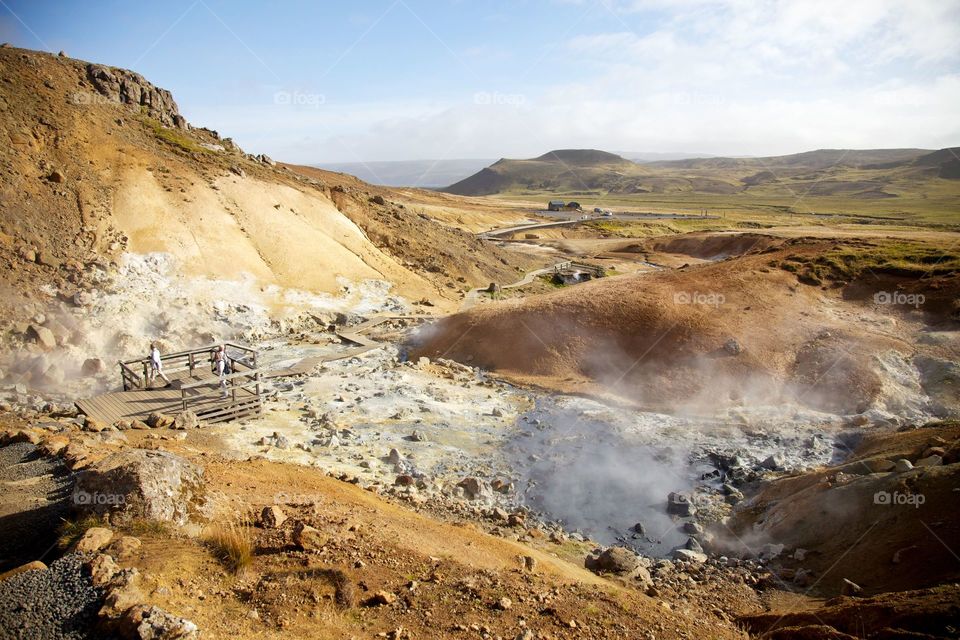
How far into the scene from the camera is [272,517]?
9477mm

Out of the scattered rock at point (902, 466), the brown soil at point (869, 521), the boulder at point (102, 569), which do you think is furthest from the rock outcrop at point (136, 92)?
the scattered rock at point (902, 466)

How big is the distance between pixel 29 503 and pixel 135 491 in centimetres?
242

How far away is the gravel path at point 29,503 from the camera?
26.7 ft

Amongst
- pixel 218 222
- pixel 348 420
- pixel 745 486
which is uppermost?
pixel 218 222

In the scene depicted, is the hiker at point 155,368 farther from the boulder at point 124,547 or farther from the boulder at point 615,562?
the boulder at point 615,562

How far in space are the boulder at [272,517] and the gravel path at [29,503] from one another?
2830mm

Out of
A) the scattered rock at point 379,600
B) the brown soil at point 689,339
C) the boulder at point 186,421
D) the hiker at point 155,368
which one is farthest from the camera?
the brown soil at point 689,339

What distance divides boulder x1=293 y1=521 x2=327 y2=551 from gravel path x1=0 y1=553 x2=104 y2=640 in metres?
2.73

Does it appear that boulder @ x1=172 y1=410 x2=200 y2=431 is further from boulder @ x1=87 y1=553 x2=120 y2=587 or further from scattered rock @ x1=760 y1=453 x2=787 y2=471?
scattered rock @ x1=760 y1=453 x2=787 y2=471

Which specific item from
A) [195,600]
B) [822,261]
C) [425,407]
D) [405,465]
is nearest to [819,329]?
[822,261]

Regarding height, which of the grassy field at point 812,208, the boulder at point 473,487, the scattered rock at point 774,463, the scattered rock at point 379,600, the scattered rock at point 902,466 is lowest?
the scattered rock at point 774,463

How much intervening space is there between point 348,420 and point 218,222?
53.3 feet

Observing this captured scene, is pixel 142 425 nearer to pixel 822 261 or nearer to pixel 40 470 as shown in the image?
pixel 40 470

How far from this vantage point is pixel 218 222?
28656mm
